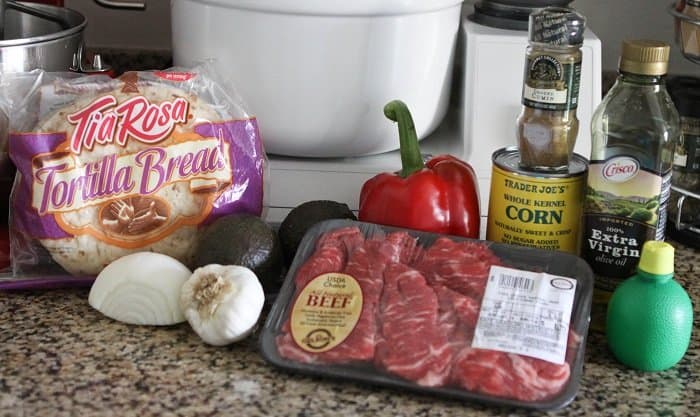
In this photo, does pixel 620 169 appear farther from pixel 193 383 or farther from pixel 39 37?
pixel 39 37

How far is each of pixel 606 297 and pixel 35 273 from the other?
0.56 meters

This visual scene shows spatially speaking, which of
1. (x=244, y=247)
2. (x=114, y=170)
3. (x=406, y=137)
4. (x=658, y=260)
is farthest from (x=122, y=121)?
(x=658, y=260)

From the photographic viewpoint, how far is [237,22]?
1.00 metres

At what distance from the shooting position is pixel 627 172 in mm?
884

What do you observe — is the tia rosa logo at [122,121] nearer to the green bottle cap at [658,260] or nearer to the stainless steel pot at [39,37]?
the stainless steel pot at [39,37]

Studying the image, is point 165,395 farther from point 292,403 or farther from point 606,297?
point 606,297

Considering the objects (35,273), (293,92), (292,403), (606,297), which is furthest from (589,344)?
(35,273)

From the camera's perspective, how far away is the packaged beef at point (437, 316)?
0.78 metres

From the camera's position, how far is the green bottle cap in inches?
32.0

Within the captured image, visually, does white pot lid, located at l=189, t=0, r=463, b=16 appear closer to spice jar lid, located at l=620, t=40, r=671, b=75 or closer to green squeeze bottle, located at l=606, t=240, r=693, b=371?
spice jar lid, located at l=620, t=40, r=671, b=75

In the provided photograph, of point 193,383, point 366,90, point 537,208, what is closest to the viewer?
point 193,383

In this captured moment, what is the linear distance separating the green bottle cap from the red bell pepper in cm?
22

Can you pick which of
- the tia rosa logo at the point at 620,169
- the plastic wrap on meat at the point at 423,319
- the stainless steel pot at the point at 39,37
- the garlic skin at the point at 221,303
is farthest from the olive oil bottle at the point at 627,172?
the stainless steel pot at the point at 39,37

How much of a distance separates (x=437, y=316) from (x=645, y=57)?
29 centimetres
